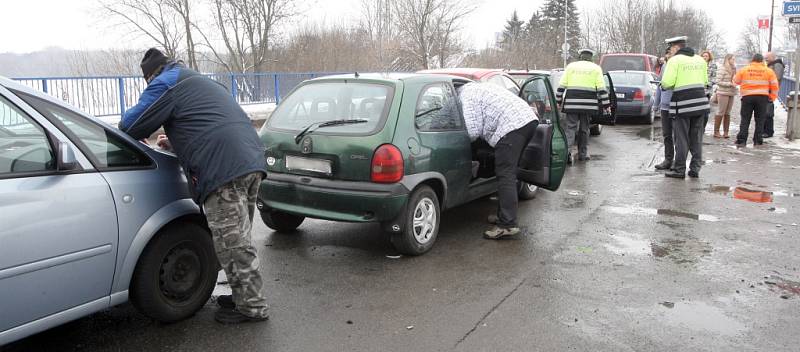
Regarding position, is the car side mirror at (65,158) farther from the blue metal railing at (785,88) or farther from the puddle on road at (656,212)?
the blue metal railing at (785,88)

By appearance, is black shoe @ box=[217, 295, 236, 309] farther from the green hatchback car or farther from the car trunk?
the car trunk

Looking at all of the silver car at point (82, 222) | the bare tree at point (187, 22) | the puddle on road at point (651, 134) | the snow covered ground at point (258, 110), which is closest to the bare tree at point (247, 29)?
the bare tree at point (187, 22)

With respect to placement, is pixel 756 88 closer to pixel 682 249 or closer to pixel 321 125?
pixel 682 249

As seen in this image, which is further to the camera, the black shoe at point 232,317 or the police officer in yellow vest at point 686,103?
the police officer in yellow vest at point 686,103

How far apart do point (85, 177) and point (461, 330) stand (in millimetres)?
2262

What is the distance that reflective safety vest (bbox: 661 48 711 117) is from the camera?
28.4ft

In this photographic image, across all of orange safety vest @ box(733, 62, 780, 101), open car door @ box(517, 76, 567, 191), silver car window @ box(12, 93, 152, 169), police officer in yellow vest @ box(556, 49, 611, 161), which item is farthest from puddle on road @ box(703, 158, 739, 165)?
silver car window @ box(12, 93, 152, 169)

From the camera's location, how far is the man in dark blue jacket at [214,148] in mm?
3676

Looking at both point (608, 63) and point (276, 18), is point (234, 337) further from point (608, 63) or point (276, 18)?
point (276, 18)

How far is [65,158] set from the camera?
314cm

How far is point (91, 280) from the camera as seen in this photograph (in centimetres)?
329

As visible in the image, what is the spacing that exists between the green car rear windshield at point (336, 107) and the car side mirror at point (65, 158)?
224cm

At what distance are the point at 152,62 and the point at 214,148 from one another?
64cm

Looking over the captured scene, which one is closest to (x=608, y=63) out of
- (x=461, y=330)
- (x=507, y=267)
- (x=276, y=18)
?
(x=276, y=18)
